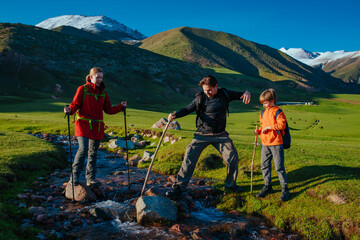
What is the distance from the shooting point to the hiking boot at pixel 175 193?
8477 millimetres

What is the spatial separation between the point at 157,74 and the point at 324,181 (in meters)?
137

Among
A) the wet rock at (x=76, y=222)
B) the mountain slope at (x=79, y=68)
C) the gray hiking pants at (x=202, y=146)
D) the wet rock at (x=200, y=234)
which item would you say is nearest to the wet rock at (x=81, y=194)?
the wet rock at (x=76, y=222)

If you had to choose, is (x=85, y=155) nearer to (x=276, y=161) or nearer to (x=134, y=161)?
(x=134, y=161)

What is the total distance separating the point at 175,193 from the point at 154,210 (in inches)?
56.0

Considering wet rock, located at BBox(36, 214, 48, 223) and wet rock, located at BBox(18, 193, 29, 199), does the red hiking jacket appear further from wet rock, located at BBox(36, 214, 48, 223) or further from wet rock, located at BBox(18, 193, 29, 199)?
wet rock, located at BBox(36, 214, 48, 223)

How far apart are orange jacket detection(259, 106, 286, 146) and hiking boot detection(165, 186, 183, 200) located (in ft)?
10.8

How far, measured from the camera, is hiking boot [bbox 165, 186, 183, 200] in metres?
8.48

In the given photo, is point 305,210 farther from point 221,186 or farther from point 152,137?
point 152,137

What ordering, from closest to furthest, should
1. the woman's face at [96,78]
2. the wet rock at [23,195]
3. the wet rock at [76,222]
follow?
the wet rock at [76,222], the wet rock at [23,195], the woman's face at [96,78]

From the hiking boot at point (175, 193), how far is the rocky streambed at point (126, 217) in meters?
0.30

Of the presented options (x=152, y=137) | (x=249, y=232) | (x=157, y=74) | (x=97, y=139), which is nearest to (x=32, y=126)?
(x=152, y=137)

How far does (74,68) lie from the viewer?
116 m

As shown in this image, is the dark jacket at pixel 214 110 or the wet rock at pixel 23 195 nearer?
the wet rock at pixel 23 195

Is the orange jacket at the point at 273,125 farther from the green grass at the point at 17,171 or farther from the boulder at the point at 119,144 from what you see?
the boulder at the point at 119,144
